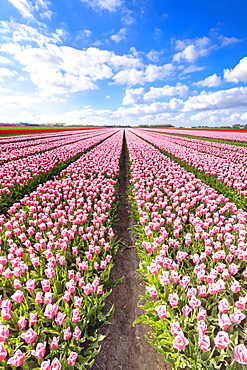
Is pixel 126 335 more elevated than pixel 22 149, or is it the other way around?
pixel 22 149

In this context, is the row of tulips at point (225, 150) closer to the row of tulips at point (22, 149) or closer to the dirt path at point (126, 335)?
the dirt path at point (126, 335)

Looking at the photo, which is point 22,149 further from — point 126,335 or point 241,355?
point 241,355

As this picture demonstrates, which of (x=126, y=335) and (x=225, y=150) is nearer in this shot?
(x=126, y=335)

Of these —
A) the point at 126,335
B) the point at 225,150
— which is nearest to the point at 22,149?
the point at 126,335

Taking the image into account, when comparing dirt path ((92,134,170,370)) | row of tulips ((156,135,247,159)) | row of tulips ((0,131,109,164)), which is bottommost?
dirt path ((92,134,170,370))

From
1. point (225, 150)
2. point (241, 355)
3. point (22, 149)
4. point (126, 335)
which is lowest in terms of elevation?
point (126, 335)

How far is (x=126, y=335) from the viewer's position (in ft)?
8.75

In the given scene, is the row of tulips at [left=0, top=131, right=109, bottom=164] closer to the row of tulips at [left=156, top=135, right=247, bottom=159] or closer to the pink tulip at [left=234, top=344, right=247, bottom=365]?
the pink tulip at [left=234, top=344, right=247, bottom=365]

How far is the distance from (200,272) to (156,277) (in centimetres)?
78

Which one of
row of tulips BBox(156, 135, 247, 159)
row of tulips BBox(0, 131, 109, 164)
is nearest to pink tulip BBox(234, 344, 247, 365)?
row of tulips BBox(156, 135, 247, 159)

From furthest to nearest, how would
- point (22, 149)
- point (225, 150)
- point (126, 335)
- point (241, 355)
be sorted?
point (225, 150) → point (22, 149) → point (126, 335) → point (241, 355)

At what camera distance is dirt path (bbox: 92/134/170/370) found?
2.34 meters

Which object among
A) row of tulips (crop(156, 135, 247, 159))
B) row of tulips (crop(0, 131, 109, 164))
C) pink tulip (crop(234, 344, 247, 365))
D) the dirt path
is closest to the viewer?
pink tulip (crop(234, 344, 247, 365))

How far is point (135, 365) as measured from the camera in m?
2.33
